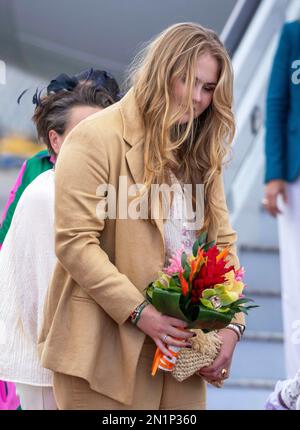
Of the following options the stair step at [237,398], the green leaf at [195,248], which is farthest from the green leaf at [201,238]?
the stair step at [237,398]

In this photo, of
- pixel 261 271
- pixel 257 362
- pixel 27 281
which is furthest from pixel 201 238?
pixel 261 271

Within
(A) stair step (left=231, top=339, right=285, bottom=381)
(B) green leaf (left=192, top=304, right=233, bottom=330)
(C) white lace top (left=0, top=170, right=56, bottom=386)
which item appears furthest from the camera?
(A) stair step (left=231, top=339, right=285, bottom=381)

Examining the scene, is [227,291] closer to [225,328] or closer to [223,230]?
[225,328]

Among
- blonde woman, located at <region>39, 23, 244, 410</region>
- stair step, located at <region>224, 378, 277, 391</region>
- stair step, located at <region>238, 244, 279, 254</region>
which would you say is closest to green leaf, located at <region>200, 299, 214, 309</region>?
blonde woman, located at <region>39, 23, 244, 410</region>

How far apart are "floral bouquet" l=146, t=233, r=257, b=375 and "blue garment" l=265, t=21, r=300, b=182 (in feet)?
6.08

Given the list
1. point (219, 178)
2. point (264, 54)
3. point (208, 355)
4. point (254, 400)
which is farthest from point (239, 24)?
point (208, 355)

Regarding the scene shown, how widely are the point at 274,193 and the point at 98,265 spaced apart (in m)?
1.92

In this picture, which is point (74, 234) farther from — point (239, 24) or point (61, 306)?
point (239, 24)

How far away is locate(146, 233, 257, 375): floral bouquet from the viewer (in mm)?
2703

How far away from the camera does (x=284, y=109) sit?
4617 mm

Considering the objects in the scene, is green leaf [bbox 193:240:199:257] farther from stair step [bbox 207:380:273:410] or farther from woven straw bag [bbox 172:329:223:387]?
stair step [bbox 207:380:273:410]

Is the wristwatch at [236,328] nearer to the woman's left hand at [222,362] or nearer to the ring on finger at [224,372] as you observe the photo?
the woman's left hand at [222,362]
